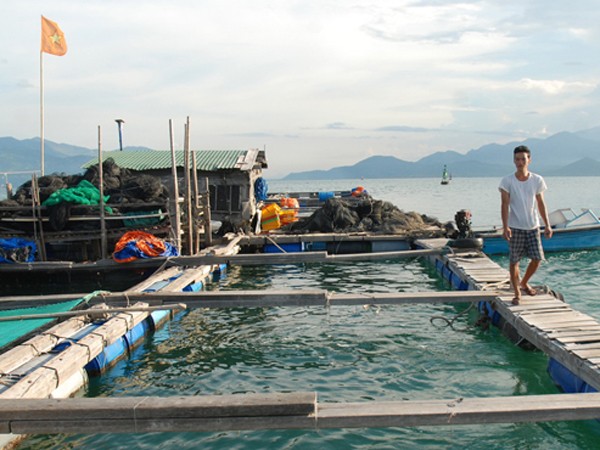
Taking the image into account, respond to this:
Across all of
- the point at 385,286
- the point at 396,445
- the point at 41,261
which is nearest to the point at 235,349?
the point at 396,445

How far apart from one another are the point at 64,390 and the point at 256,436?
271 cm

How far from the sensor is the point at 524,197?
8.09 metres

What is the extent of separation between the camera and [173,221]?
597 inches

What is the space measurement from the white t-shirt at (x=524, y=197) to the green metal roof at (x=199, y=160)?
13.1 m

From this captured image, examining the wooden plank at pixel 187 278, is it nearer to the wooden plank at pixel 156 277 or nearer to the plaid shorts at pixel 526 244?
the wooden plank at pixel 156 277

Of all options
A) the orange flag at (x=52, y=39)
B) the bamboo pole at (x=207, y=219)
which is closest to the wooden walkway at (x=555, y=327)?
the bamboo pole at (x=207, y=219)

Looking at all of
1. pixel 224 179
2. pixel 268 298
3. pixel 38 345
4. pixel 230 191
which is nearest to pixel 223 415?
pixel 38 345

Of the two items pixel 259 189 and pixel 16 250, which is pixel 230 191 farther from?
pixel 16 250

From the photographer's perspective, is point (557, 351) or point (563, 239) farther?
point (563, 239)

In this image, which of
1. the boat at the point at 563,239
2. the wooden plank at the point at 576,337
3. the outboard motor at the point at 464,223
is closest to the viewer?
the wooden plank at the point at 576,337

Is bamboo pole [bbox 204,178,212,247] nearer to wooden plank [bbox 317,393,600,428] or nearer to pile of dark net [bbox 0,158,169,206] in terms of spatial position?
pile of dark net [bbox 0,158,169,206]

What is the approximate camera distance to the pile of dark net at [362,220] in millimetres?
20984

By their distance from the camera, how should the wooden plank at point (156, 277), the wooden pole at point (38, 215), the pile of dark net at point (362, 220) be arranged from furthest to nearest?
the pile of dark net at point (362, 220) < the wooden pole at point (38, 215) < the wooden plank at point (156, 277)

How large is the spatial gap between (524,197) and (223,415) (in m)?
5.73
